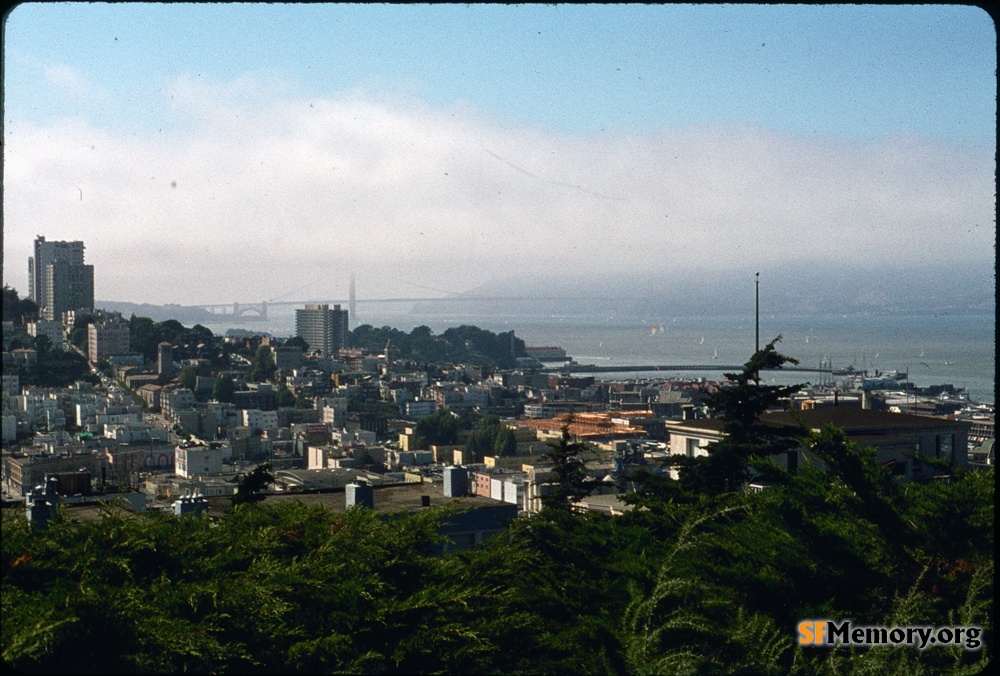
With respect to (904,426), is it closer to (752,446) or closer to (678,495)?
(752,446)

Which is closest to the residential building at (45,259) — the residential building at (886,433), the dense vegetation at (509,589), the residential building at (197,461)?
the residential building at (197,461)

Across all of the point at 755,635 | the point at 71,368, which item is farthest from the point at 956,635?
the point at 71,368

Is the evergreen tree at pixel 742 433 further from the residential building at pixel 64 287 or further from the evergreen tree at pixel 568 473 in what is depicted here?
the residential building at pixel 64 287

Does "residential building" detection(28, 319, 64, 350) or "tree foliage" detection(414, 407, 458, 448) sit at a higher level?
"residential building" detection(28, 319, 64, 350)

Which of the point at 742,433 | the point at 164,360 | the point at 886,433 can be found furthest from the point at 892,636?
the point at 164,360

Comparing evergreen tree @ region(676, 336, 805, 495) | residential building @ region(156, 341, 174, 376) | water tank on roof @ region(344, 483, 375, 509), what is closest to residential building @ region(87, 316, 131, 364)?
residential building @ region(156, 341, 174, 376)

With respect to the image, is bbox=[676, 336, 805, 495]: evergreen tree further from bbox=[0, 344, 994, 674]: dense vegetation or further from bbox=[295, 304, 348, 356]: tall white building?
bbox=[295, 304, 348, 356]: tall white building
